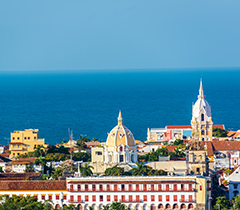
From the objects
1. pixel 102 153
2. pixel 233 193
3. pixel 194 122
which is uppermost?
pixel 194 122

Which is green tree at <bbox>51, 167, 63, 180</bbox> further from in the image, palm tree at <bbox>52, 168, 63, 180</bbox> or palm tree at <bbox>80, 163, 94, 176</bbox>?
palm tree at <bbox>80, 163, 94, 176</bbox>

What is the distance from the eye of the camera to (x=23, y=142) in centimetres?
15512

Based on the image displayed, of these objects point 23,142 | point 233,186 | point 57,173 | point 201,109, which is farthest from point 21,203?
point 201,109

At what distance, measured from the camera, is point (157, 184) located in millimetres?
99250

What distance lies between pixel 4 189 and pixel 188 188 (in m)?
24.0

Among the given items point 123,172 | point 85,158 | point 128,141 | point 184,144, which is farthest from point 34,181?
point 184,144

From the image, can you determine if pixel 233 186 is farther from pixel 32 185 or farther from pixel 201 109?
pixel 201 109

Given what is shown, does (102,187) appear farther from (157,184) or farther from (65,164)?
(65,164)

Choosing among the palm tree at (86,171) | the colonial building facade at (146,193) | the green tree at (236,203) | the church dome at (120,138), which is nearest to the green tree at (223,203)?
the green tree at (236,203)

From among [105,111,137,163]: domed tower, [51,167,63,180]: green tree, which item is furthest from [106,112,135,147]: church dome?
[51,167,63,180]: green tree

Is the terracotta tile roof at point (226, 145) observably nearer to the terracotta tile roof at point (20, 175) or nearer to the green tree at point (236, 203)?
the terracotta tile roof at point (20, 175)

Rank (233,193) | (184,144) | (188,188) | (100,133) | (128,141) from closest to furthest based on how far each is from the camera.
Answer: (188,188) < (233,193) < (128,141) < (184,144) < (100,133)

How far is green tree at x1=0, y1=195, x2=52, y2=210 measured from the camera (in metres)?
88.8

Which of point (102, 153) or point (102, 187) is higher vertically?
point (102, 153)
